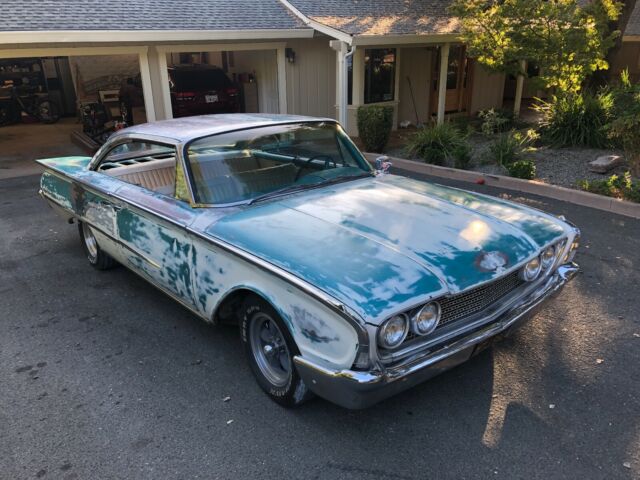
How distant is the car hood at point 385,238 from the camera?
253 cm

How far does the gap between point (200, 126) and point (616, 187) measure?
5.81 m

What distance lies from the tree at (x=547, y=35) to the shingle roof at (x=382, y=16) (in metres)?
1.42

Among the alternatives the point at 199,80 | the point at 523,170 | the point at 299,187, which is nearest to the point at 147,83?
the point at 199,80

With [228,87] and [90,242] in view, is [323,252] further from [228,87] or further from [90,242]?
[228,87]

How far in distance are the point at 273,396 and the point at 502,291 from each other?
1512 millimetres

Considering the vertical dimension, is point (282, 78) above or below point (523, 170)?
above

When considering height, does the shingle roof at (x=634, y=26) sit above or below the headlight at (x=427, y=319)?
above

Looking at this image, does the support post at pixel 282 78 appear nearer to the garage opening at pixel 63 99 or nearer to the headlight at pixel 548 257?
the garage opening at pixel 63 99

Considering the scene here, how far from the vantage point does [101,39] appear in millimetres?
9531

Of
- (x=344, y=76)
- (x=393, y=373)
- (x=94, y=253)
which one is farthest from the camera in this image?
(x=344, y=76)

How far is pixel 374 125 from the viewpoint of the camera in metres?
10.1

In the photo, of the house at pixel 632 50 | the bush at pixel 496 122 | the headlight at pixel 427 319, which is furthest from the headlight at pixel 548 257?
the house at pixel 632 50

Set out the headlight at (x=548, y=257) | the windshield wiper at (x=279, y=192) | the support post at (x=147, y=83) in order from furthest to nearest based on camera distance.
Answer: the support post at (x=147, y=83)
the windshield wiper at (x=279, y=192)
the headlight at (x=548, y=257)

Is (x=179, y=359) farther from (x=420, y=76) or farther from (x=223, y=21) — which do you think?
(x=420, y=76)
